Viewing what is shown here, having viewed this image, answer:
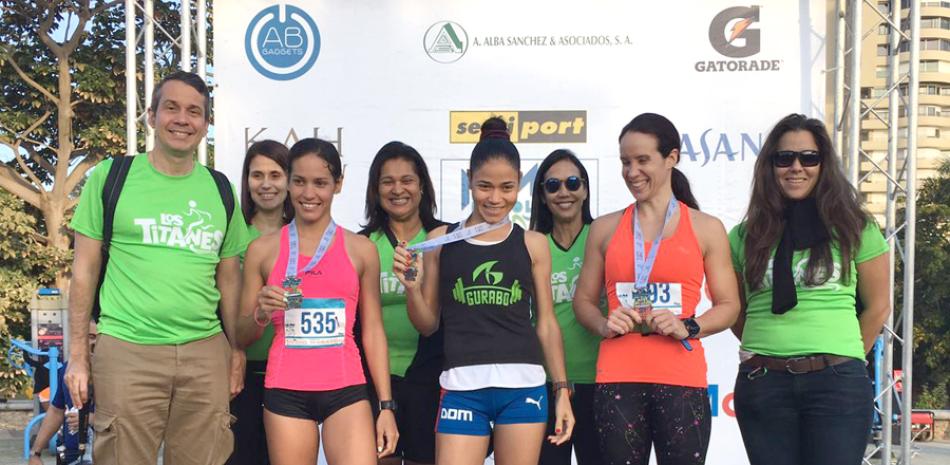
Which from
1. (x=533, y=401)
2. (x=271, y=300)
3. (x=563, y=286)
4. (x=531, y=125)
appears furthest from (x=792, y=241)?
(x=531, y=125)

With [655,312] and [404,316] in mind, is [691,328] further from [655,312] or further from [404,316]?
[404,316]

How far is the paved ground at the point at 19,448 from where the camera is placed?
25.7ft

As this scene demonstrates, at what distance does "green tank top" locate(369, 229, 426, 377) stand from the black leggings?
892 millimetres

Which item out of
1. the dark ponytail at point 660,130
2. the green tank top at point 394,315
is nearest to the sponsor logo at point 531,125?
the green tank top at point 394,315

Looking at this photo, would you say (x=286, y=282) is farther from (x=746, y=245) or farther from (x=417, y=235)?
(x=746, y=245)

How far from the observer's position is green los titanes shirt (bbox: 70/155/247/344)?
106 inches

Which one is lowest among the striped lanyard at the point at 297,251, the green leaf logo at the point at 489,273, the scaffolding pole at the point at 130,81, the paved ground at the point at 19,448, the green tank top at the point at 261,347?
the paved ground at the point at 19,448

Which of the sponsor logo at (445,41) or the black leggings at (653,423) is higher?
the sponsor logo at (445,41)

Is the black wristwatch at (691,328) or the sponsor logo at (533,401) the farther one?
the sponsor logo at (533,401)

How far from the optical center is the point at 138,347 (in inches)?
105

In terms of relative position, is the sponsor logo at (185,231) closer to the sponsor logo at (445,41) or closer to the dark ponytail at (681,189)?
the dark ponytail at (681,189)

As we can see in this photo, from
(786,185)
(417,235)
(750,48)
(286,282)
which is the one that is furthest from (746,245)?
(750,48)

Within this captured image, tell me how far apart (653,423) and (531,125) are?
3.21 metres

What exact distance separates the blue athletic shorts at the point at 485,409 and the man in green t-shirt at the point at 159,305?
781mm
